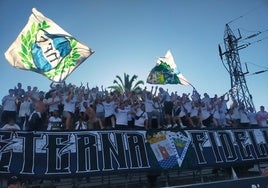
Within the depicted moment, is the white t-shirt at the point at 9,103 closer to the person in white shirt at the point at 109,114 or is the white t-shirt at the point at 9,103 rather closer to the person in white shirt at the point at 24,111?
the person in white shirt at the point at 24,111

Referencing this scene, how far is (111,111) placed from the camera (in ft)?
37.2

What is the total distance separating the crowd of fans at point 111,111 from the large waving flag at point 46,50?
2.91 ft

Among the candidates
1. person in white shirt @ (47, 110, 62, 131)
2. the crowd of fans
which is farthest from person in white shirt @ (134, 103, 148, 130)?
person in white shirt @ (47, 110, 62, 131)

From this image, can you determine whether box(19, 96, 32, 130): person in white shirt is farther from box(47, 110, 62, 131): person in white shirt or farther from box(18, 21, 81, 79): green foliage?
box(18, 21, 81, 79): green foliage

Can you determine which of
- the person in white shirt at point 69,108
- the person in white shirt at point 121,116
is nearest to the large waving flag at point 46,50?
the person in white shirt at point 69,108

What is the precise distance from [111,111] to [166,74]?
554 centimetres

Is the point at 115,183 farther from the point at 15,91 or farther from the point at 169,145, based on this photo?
the point at 15,91

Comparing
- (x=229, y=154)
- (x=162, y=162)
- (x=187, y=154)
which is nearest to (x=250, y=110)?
(x=229, y=154)

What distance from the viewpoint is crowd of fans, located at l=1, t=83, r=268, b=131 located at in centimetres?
1045

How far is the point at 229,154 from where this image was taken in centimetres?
1159

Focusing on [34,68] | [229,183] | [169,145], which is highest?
[34,68]

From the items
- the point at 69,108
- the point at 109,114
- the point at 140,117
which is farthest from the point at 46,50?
the point at 140,117

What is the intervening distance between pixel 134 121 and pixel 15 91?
4.55 m

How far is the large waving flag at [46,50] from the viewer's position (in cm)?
1152
